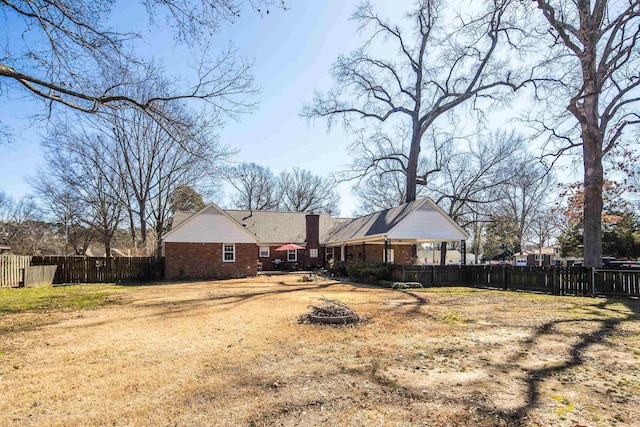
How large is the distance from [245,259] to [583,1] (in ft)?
71.1

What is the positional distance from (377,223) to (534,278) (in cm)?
1024

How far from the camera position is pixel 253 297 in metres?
14.2

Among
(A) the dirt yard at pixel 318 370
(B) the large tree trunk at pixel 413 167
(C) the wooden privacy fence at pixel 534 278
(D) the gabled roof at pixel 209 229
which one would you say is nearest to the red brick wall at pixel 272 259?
(D) the gabled roof at pixel 209 229

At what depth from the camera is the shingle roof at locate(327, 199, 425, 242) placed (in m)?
22.2

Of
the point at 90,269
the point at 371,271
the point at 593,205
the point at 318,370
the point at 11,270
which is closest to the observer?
the point at 318,370

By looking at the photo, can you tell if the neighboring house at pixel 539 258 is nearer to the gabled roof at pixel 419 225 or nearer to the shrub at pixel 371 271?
the gabled roof at pixel 419 225

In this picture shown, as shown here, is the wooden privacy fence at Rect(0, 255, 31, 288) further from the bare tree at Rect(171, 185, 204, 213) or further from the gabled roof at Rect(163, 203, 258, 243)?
the bare tree at Rect(171, 185, 204, 213)

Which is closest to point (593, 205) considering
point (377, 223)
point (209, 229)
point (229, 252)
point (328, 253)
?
point (377, 223)

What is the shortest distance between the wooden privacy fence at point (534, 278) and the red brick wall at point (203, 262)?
34.7ft

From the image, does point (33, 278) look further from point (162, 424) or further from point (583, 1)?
point (583, 1)

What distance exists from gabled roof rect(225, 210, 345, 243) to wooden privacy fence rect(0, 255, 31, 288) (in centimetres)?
1623

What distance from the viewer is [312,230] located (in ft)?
110

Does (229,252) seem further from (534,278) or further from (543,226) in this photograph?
(543,226)

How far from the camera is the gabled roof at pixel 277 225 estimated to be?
3369 centimetres
